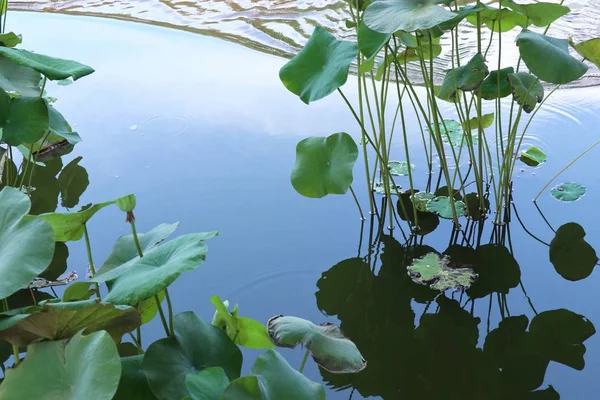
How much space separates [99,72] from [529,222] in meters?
1.77

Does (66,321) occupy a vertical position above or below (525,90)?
below

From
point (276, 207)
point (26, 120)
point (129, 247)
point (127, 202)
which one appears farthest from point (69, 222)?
point (276, 207)

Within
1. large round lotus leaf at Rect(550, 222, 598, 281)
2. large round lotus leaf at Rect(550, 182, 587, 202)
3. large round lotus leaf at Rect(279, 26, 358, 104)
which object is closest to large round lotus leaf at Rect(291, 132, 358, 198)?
large round lotus leaf at Rect(279, 26, 358, 104)

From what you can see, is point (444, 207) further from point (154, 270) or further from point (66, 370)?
point (66, 370)

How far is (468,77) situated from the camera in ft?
5.00

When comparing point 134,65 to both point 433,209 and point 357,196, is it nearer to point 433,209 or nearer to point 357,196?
point 357,196

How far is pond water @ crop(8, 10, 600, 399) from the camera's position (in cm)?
139

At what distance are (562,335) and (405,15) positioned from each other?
73 centimetres

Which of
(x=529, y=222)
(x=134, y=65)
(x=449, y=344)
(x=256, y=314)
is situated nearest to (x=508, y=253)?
(x=529, y=222)

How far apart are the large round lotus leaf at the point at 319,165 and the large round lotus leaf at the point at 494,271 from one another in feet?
1.27

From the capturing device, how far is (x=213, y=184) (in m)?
1.98

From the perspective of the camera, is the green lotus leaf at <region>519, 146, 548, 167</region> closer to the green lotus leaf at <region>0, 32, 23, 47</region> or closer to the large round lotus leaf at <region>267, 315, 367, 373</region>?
the large round lotus leaf at <region>267, 315, 367, 373</region>

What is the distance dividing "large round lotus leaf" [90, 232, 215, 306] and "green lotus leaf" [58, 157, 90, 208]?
3.49 feet

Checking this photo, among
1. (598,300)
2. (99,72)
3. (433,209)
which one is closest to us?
(598,300)
